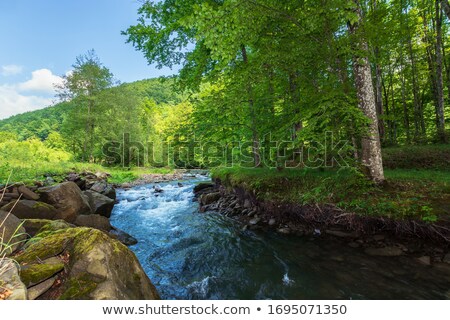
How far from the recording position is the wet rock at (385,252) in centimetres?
550

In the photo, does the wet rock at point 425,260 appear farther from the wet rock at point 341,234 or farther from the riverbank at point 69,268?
the riverbank at point 69,268

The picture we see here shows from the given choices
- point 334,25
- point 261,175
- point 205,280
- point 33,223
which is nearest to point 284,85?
point 334,25

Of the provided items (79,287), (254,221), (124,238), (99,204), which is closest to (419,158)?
(254,221)

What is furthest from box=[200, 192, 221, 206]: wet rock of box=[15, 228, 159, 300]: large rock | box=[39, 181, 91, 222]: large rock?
box=[15, 228, 159, 300]: large rock

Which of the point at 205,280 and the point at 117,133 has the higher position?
the point at 117,133

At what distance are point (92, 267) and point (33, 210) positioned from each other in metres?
5.35

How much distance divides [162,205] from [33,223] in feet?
31.1

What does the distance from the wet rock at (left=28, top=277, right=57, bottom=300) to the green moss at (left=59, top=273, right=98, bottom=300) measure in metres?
0.17

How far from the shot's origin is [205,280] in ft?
17.7

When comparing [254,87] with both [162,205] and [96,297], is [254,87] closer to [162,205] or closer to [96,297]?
[162,205]

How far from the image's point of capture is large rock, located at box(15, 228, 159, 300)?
2.75 m

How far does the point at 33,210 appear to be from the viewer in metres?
6.69

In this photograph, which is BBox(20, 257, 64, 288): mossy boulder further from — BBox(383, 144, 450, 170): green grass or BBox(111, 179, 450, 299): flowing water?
BBox(383, 144, 450, 170): green grass
